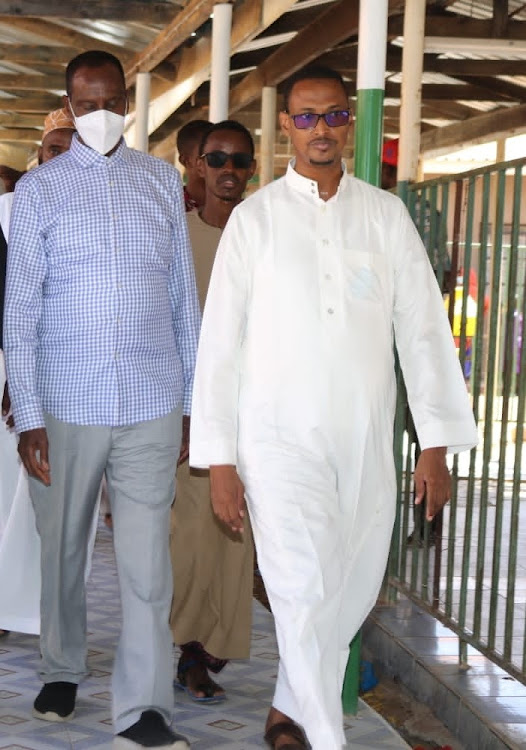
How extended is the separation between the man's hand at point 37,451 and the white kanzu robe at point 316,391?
0.61m

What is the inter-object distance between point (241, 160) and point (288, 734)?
2.16m

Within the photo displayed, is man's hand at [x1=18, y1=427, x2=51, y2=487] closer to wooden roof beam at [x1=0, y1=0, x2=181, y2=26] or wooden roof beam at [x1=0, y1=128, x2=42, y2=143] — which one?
wooden roof beam at [x1=0, y1=0, x2=181, y2=26]

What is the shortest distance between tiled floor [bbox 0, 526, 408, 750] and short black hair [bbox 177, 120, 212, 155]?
2121 millimetres

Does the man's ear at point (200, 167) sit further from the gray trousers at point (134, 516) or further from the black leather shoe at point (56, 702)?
the black leather shoe at point (56, 702)

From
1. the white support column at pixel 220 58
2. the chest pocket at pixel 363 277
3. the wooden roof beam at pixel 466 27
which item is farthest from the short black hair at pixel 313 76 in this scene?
the wooden roof beam at pixel 466 27

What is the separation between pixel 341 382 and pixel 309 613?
0.64 metres

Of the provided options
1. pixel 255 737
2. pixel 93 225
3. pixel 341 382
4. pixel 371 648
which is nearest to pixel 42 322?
pixel 93 225

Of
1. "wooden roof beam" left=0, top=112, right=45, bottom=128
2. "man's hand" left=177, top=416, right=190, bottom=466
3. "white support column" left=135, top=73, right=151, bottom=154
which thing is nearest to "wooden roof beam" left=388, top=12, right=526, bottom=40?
"white support column" left=135, top=73, right=151, bottom=154

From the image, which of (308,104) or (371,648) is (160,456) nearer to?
(308,104)

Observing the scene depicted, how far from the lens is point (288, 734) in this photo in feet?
14.5

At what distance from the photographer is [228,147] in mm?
5406

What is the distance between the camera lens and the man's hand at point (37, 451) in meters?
4.41


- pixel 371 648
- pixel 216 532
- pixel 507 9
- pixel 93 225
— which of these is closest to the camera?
pixel 93 225

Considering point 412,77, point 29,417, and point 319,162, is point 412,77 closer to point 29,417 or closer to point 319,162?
→ point 319,162
